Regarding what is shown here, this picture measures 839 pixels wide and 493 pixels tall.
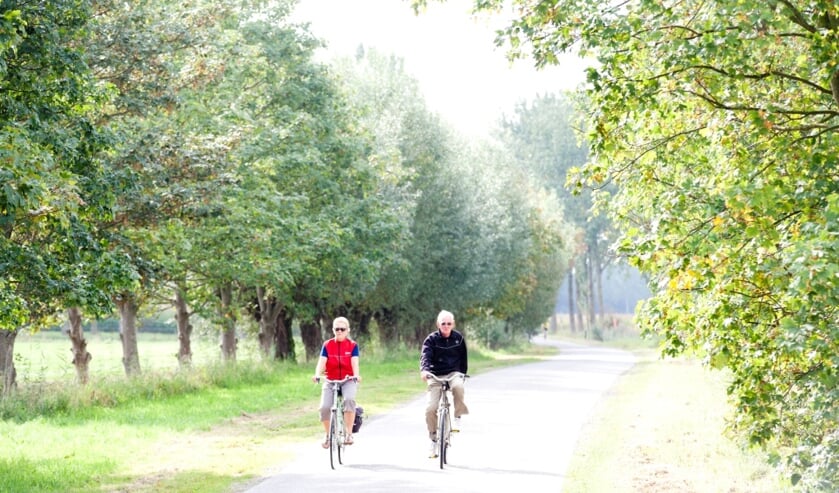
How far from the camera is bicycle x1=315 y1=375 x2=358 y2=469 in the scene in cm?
1346

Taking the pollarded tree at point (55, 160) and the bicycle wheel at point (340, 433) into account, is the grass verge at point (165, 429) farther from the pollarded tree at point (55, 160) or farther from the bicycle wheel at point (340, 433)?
the pollarded tree at point (55, 160)

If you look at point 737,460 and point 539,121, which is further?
point 539,121

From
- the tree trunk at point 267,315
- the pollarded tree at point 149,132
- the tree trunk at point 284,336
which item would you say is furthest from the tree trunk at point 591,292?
the pollarded tree at point 149,132

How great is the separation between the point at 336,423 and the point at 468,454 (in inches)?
80.7

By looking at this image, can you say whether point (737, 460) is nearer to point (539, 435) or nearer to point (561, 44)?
point (539, 435)

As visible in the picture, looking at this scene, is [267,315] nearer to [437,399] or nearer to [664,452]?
[664,452]

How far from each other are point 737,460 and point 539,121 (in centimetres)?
10182

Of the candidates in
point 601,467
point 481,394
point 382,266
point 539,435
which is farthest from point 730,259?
point 382,266

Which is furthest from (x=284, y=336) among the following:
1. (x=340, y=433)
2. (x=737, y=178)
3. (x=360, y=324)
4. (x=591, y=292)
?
(x=591, y=292)

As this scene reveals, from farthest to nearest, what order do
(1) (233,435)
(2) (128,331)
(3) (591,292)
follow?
(3) (591,292) → (2) (128,331) → (1) (233,435)

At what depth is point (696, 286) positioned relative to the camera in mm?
10117

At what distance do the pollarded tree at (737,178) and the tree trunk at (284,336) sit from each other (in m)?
30.1

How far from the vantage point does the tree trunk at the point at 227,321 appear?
35.5 meters

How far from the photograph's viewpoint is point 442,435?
43.3 ft
